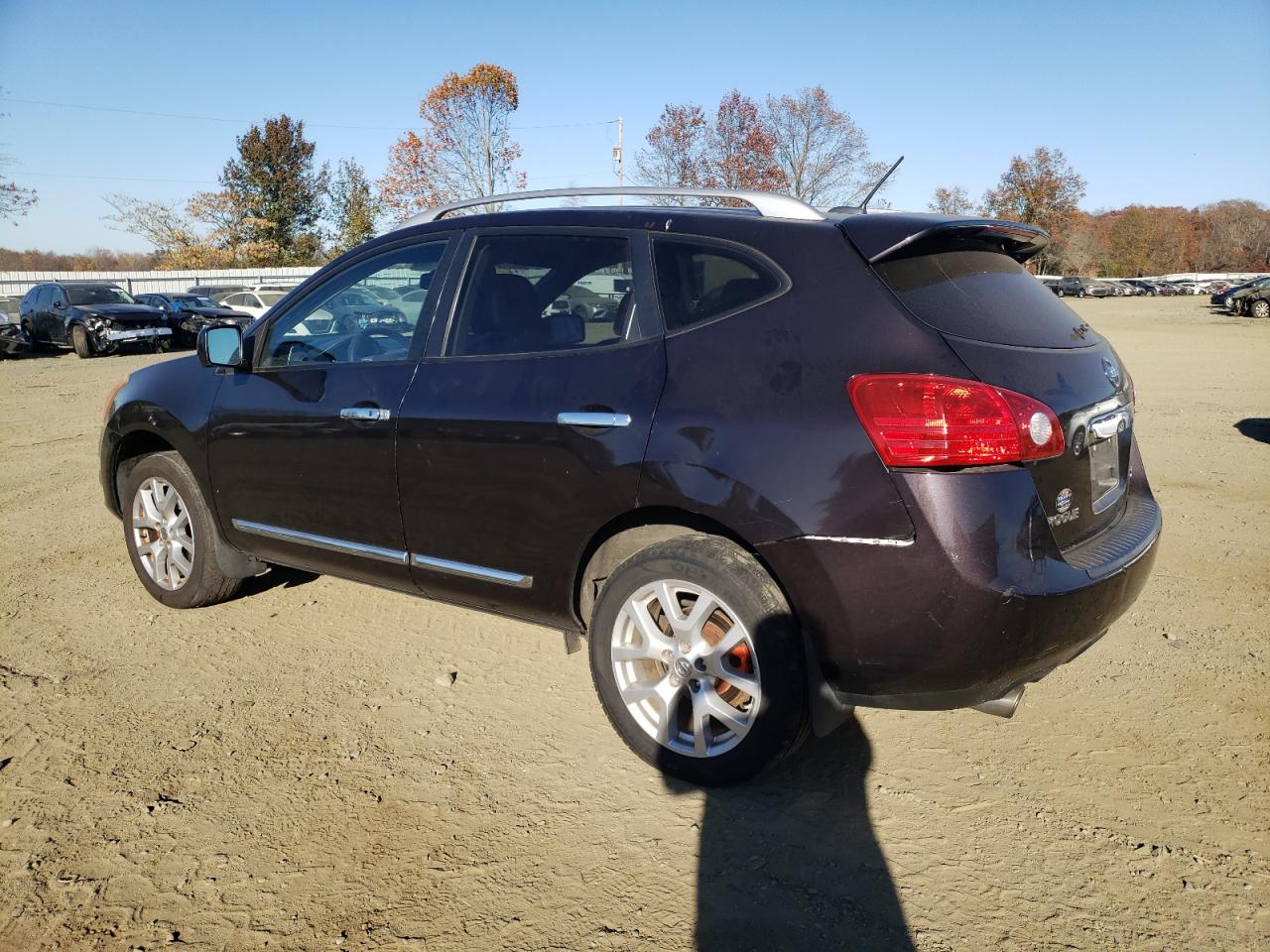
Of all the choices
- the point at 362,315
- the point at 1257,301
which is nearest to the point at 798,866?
the point at 362,315

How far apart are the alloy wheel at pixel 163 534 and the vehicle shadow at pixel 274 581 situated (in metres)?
0.32

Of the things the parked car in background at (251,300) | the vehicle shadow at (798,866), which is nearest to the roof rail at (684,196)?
the vehicle shadow at (798,866)

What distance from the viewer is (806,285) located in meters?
2.71

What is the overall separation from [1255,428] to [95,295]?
24.3 metres

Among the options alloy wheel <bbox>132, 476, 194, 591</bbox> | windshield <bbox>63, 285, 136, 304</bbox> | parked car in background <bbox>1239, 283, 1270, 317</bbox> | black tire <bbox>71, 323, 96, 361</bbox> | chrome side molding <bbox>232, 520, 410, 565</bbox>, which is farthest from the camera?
parked car in background <bbox>1239, 283, 1270, 317</bbox>

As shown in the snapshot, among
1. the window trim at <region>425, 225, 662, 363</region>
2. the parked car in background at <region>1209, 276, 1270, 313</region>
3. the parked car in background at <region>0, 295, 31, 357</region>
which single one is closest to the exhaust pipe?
the window trim at <region>425, 225, 662, 363</region>

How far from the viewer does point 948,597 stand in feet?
7.87

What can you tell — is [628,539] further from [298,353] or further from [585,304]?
[298,353]

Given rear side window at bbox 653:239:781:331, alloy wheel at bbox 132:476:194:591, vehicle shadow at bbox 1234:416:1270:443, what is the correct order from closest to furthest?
rear side window at bbox 653:239:781:331 → alloy wheel at bbox 132:476:194:591 → vehicle shadow at bbox 1234:416:1270:443

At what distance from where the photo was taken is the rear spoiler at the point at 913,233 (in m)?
2.69

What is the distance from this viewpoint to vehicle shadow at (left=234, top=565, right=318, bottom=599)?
4.78 m

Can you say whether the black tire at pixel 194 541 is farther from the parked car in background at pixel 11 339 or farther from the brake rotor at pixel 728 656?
the parked car in background at pixel 11 339

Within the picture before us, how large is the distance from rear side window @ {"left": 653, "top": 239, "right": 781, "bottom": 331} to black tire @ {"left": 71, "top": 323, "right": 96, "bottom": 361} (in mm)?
22293

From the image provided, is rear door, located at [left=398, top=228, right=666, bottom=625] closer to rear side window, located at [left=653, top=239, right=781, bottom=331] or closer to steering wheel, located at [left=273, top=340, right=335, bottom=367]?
rear side window, located at [left=653, top=239, right=781, bottom=331]
